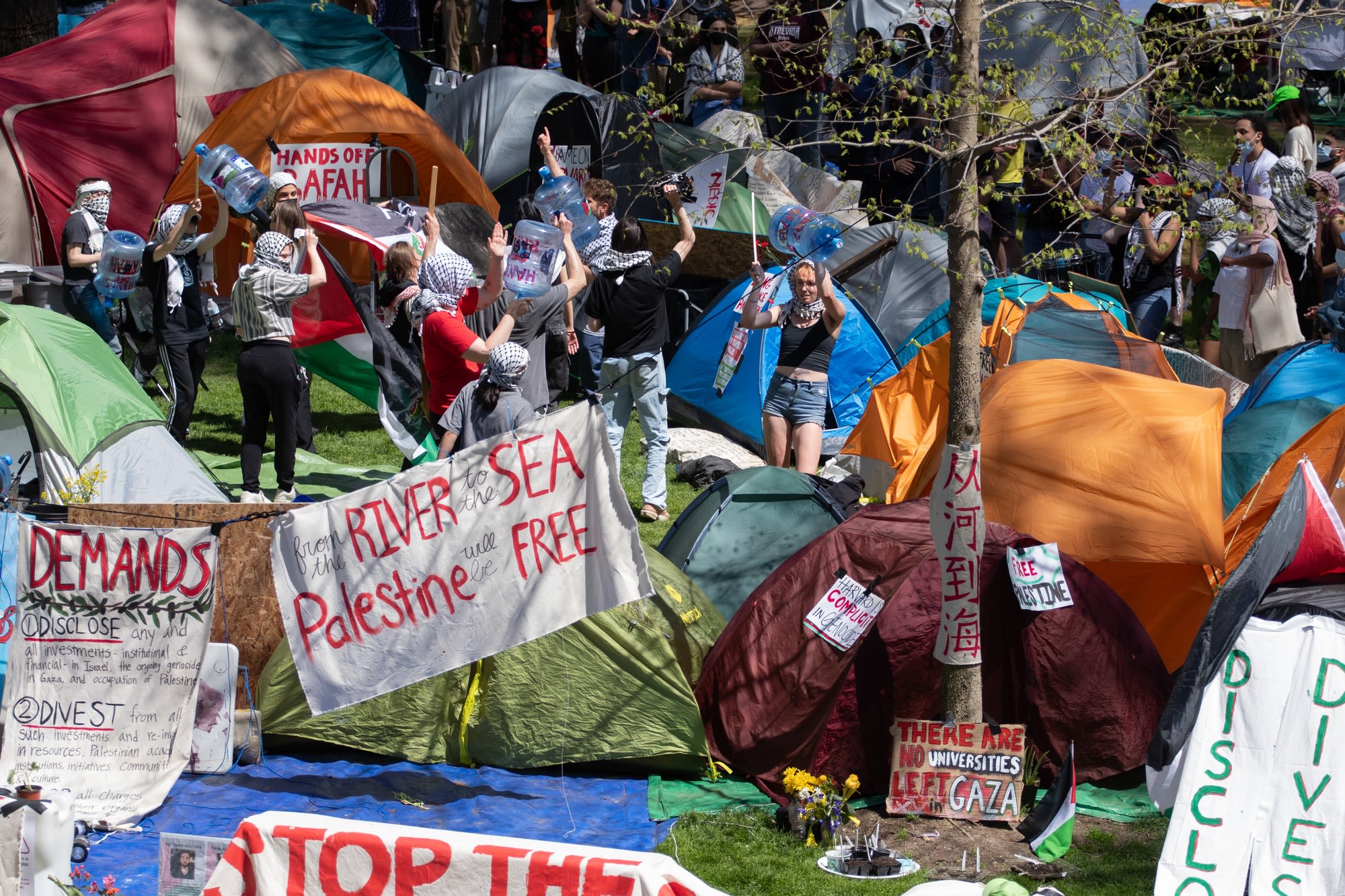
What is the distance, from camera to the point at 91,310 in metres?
11.0

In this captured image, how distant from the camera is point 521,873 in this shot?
163 inches

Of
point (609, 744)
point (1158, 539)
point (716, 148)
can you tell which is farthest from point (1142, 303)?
point (609, 744)

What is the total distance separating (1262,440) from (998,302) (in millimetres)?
2898

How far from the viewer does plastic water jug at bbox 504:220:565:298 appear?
8.37 m

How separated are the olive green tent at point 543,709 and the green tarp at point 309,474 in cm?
334

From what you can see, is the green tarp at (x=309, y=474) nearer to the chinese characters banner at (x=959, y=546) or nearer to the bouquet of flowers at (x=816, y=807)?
the bouquet of flowers at (x=816, y=807)

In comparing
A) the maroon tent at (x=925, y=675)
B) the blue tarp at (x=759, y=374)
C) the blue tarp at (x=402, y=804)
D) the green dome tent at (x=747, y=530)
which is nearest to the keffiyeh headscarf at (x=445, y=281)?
the green dome tent at (x=747, y=530)

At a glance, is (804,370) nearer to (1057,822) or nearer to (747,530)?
(747,530)

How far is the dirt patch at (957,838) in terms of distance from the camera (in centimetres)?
579

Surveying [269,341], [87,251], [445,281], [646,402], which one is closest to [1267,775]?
[646,402]

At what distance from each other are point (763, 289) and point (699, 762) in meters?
3.58

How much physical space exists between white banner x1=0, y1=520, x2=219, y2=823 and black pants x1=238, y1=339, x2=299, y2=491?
261cm

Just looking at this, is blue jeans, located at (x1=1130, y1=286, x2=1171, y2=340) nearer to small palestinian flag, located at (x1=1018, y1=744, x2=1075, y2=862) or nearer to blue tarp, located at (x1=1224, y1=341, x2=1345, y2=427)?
blue tarp, located at (x1=1224, y1=341, x2=1345, y2=427)

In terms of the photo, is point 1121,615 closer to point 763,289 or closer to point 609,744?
point 609,744
